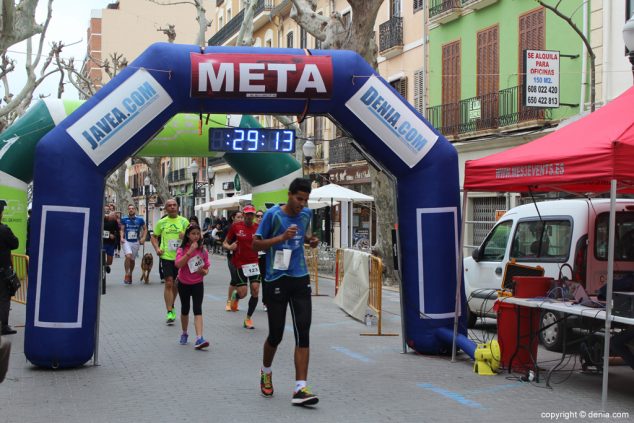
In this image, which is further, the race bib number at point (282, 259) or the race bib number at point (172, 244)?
the race bib number at point (172, 244)

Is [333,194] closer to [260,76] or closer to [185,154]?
[185,154]

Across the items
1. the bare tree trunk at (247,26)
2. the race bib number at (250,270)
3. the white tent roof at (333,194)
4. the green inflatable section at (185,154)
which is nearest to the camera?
the race bib number at (250,270)

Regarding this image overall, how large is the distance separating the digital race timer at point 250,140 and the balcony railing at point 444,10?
1552cm

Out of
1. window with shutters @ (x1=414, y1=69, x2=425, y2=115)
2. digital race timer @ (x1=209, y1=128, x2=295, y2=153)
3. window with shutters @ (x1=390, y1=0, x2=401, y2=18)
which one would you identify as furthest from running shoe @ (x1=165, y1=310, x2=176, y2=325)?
window with shutters @ (x1=390, y1=0, x2=401, y2=18)

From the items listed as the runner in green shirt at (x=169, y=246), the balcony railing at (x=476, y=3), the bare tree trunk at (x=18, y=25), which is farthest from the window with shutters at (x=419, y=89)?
the runner in green shirt at (x=169, y=246)

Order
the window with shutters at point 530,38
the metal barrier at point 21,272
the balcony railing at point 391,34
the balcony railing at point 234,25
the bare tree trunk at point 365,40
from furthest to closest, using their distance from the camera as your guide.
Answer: the balcony railing at point 234,25, the balcony railing at point 391,34, the window with shutters at point 530,38, the bare tree trunk at point 365,40, the metal barrier at point 21,272

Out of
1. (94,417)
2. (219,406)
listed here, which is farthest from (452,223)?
(94,417)

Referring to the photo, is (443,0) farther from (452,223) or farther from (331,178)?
(452,223)

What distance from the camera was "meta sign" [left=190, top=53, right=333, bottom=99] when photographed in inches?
378

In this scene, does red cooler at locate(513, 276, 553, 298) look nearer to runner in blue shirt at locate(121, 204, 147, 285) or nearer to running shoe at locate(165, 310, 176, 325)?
running shoe at locate(165, 310, 176, 325)

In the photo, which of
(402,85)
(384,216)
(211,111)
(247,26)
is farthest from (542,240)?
(402,85)

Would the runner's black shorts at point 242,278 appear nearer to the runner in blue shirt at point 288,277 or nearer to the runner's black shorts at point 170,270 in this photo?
the runner's black shorts at point 170,270

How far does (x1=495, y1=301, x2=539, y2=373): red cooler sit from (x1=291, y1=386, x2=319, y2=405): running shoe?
2.57 metres

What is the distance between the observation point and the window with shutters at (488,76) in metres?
23.6
